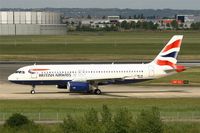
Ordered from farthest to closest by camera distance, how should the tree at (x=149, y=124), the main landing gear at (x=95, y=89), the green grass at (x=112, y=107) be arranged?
the main landing gear at (x=95, y=89)
the green grass at (x=112, y=107)
the tree at (x=149, y=124)

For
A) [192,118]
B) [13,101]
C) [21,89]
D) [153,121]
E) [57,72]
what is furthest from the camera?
[21,89]

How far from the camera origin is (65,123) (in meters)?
42.4

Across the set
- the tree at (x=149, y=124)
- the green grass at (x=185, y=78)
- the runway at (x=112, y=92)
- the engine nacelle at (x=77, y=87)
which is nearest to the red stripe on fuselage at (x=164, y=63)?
the runway at (x=112, y=92)

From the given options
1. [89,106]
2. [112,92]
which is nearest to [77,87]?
[112,92]

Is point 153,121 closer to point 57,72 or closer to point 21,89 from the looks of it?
point 57,72

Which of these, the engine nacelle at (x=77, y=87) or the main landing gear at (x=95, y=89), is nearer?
the engine nacelle at (x=77, y=87)

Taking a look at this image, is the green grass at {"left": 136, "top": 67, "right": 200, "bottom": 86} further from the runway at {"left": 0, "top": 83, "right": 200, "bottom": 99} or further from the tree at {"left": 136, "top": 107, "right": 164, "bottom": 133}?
the tree at {"left": 136, "top": 107, "right": 164, "bottom": 133}

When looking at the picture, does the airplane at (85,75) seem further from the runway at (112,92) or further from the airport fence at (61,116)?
the airport fence at (61,116)

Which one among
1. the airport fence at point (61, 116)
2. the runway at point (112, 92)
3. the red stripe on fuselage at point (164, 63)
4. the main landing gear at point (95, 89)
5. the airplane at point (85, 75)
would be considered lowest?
the airport fence at point (61, 116)

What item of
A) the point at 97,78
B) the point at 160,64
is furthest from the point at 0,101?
the point at 160,64

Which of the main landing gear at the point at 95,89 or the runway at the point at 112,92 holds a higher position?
the main landing gear at the point at 95,89

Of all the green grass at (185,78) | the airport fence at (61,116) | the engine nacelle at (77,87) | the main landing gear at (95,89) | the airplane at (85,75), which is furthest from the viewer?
the green grass at (185,78)

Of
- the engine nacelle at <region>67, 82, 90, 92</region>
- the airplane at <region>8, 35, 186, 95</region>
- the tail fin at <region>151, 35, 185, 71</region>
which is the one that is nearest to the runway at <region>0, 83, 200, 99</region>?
the engine nacelle at <region>67, 82, 90, 92</region>

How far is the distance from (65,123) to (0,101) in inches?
1104
